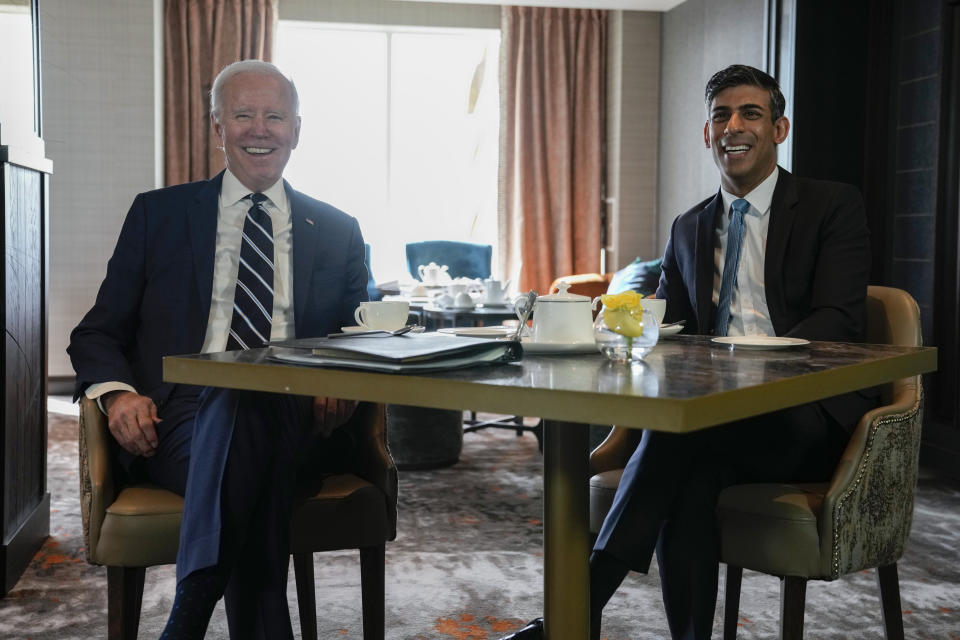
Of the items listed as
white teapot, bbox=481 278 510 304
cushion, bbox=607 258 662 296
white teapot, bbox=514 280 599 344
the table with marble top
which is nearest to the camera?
the table with marble top

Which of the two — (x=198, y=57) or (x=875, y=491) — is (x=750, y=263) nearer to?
(x=875, y=491)

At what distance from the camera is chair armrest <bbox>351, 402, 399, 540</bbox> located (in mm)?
1708

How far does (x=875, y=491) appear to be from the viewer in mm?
1595

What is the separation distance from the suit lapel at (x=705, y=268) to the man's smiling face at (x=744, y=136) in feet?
0.35

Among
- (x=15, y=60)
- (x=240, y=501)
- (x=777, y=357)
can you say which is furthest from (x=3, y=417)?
(x=777, y=357)

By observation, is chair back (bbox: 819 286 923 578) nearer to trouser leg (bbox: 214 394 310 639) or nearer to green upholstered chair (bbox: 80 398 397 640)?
green upholstered chair (bbox: 80 398 397 640)

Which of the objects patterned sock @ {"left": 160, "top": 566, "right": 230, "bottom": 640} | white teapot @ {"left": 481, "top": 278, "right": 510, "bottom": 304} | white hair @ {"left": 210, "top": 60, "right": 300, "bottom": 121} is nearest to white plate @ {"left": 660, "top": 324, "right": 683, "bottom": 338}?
patterned sock @ {"left": 160, "top": 566, "right": 230, "bottom": 640}

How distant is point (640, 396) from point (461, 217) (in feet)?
21.6

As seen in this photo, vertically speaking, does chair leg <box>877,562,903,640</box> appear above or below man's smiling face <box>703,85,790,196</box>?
below

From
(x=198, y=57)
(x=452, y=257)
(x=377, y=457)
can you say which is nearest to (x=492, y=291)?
(x=452, y=257)

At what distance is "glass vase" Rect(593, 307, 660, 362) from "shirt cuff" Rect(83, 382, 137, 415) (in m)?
0.86

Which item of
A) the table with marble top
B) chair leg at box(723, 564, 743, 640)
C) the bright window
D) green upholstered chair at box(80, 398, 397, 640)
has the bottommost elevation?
chair leg at box(723, 564, 743, 640)

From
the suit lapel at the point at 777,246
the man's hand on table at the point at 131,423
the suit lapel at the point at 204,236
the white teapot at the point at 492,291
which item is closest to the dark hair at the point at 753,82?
the suit lapel at the point at 777,246

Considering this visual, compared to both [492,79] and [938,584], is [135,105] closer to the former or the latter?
[492,79]
